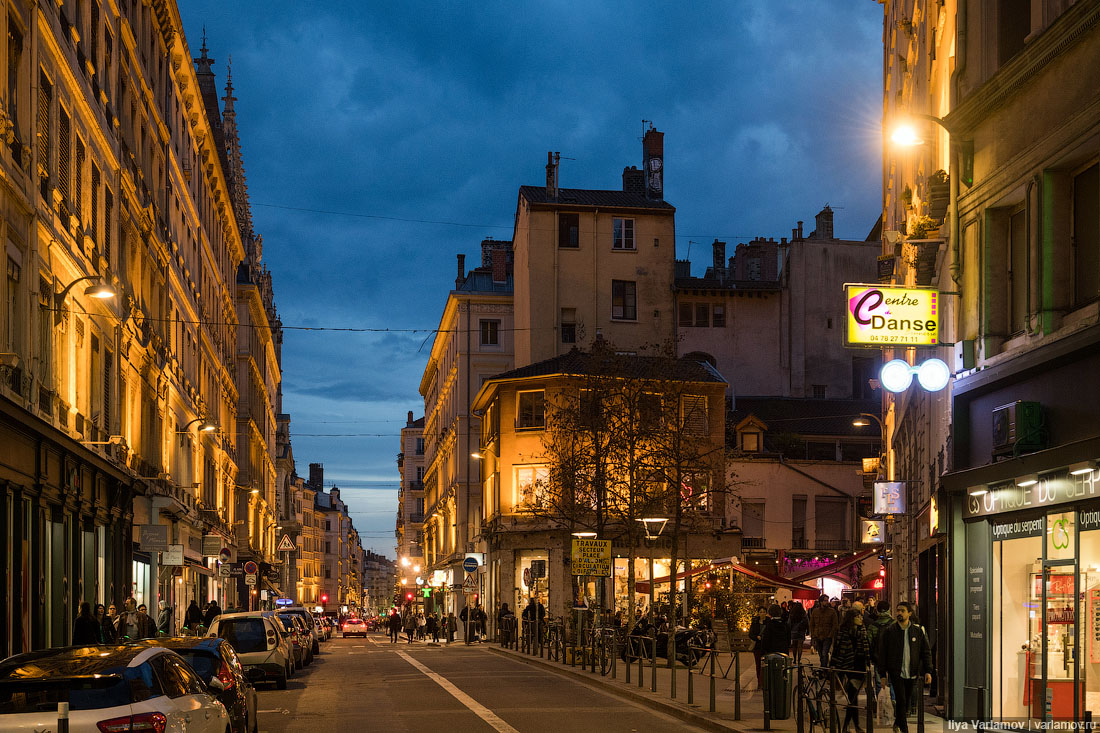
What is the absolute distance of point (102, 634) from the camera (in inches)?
1057

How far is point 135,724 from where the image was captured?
34.9 ft

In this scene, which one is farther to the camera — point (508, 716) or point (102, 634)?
point (102, 634)

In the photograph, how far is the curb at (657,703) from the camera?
18891 mm

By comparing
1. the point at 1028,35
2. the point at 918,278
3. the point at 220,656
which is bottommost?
the point at 220,656

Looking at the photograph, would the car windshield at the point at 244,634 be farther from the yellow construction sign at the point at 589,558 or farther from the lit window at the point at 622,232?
the lit window at the point at 622,232

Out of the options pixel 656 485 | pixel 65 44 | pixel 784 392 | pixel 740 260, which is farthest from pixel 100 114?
pixel 740 260

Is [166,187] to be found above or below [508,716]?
above

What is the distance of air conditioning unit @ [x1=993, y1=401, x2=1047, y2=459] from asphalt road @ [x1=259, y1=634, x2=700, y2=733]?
6052mm

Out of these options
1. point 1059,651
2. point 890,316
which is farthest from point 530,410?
point 1059,651

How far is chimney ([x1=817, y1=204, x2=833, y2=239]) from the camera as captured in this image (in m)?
72.6

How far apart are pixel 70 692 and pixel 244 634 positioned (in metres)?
17.8

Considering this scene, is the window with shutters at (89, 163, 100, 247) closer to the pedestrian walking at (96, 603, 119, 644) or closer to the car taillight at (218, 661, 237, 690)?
the pedestrian walking at (96, 603, 119, 644)

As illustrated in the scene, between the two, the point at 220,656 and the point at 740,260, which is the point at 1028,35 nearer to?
the point at 220,656

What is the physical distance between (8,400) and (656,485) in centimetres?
2487
